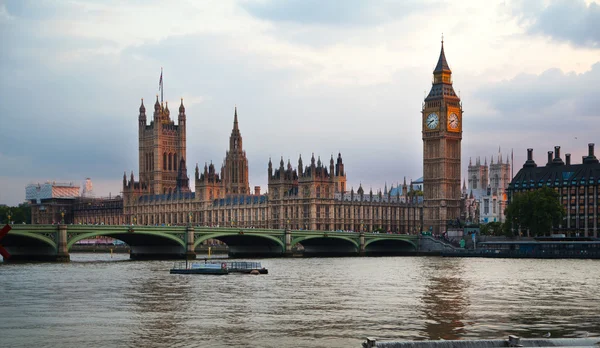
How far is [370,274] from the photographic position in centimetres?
7269

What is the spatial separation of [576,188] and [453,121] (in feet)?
96.0

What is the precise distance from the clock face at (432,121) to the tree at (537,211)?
33742mm

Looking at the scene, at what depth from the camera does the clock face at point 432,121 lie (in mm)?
159625

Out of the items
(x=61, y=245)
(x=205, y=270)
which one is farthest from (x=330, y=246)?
(x=205, y=270)

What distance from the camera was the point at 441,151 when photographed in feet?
521

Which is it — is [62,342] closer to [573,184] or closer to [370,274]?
[370,274]

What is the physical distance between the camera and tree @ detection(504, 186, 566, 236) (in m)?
124

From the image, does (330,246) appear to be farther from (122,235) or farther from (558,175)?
(558,175)

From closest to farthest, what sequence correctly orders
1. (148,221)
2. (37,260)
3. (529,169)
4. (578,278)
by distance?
(578,278) < (37,260) < (529,169) < (148,221)

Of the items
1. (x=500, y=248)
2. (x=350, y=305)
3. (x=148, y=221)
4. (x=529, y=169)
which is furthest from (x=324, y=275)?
(x=148, y=221)

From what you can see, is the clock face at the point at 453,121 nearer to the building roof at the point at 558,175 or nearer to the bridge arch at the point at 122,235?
the building roof at the point at 558,175

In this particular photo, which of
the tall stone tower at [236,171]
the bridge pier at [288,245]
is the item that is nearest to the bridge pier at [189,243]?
the bridge pier at [288,245]

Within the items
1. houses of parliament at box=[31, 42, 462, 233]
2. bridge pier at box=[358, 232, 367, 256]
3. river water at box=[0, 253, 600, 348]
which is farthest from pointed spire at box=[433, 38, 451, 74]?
river water at box=[0, 253, 600, 348]

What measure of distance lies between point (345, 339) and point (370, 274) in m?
38.9
